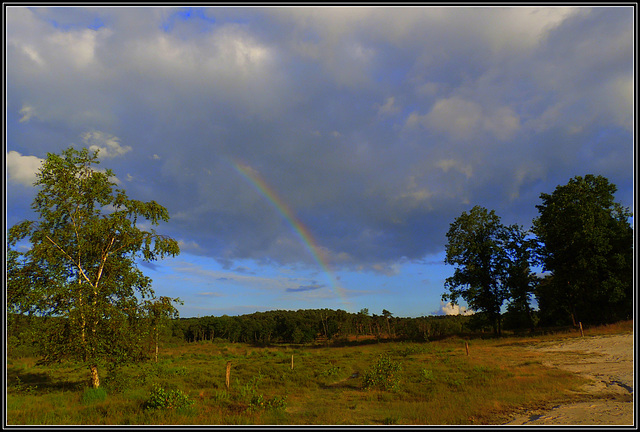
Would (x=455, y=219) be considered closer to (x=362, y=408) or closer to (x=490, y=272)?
(x=490, y=272)

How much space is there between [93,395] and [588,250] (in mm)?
47589

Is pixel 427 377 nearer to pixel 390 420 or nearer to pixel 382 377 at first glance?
pixel 382 377

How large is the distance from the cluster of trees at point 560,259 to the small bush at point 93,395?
4109cm

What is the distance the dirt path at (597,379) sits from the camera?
35.8 feet

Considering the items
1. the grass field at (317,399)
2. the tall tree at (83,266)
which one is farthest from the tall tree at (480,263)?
the tall tree at (83,266)

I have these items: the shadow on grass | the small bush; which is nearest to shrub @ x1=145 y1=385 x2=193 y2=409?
the small bush

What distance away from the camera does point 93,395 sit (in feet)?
55.2

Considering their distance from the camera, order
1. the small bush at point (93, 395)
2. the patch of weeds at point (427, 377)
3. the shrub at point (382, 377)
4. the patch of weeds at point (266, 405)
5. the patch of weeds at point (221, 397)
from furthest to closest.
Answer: the patch of weeds at point (427, 377) → the shrub at point (382, 377) → the patch of weeds at point (221, 397) → the small bush at point (93, 395) → the patch of weeds at point (266, 405)

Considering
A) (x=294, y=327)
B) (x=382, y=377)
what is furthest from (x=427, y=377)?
(x=294, y=327)

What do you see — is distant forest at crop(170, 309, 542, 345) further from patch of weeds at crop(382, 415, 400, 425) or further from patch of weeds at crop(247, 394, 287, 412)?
patch of weeds at crop(382, 415, 400, 425)

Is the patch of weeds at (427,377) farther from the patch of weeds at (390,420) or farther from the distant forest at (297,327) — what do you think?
the distant forest at (297,327)

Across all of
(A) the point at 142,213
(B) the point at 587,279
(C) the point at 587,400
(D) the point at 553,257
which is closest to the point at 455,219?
(D) the point at 553,257

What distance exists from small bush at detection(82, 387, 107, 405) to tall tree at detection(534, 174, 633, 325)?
44.8 meters

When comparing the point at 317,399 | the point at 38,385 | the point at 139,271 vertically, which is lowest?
the point at 317,399
